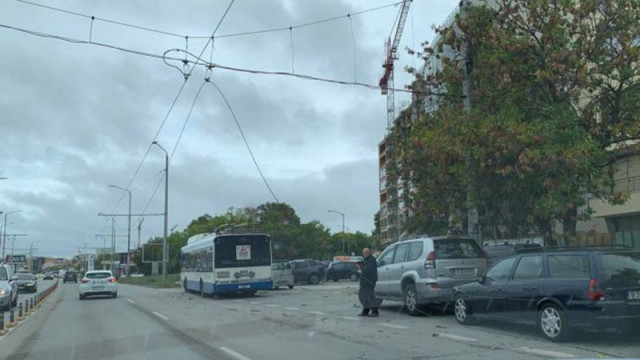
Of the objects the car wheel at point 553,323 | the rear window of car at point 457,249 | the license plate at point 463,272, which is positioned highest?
the rear window of car at point 457,249

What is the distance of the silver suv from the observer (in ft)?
47.2

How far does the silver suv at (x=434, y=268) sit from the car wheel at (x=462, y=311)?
0.93 m

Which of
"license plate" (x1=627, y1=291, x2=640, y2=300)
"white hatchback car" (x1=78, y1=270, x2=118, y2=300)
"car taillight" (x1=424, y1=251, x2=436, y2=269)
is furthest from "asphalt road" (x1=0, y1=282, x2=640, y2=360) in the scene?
"white hatchback car" (x1=78, y1=270, x2=118, y2=300)

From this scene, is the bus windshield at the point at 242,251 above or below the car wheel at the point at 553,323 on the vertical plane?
above

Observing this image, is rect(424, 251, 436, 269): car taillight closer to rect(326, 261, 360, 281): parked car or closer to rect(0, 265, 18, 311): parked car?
rect(0, 265, 18, 311): parked car

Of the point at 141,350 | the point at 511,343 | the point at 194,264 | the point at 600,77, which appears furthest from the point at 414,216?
the point at 194,264

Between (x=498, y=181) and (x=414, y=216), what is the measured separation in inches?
166

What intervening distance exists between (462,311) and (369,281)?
274cm

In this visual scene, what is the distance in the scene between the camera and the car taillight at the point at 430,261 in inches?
571

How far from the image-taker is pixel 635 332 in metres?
10.5

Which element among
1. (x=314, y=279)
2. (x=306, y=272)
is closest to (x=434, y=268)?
(x=306, y=272)

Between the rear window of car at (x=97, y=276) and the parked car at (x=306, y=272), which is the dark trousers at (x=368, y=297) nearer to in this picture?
the rear window of car at (x=97, y=276)

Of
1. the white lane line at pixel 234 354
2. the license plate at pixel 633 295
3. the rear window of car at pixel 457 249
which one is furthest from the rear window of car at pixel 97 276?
the license plate at pixel 633 295

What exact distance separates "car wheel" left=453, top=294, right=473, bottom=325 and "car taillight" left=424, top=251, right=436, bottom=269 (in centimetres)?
124
